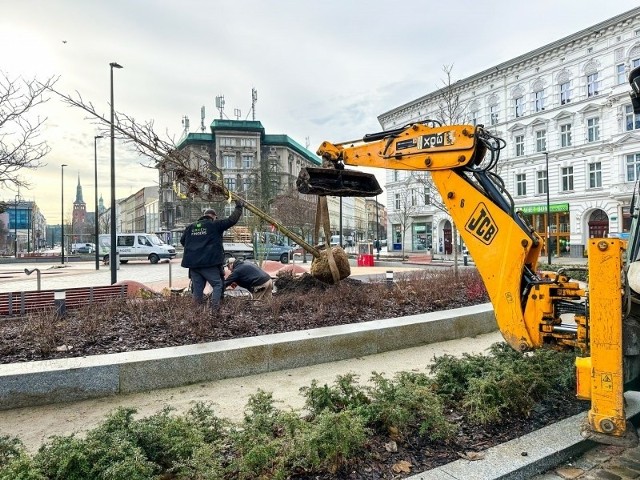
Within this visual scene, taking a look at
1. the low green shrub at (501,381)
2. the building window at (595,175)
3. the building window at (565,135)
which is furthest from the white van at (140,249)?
the building window at (565,135)

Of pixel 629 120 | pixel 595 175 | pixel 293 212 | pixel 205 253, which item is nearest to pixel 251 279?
pixel 205 253

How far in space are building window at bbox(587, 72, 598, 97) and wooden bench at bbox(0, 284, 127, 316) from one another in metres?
38.6

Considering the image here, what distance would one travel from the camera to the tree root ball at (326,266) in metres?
9.56

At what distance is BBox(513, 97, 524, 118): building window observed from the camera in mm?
40594

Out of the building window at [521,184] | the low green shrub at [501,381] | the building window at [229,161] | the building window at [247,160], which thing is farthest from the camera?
the building window at [229,161]

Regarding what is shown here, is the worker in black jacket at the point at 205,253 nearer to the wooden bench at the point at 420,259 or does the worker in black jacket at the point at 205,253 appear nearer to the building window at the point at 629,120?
the wooden bench at the point at 420,259

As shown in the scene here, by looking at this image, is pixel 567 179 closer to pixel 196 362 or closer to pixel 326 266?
pixel 326 266

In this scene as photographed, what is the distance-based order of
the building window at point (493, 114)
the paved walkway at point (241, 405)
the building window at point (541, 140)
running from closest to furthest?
the paved walkway at point (241, 405), the building window at point (541, 140), the building window at point (493, 114)

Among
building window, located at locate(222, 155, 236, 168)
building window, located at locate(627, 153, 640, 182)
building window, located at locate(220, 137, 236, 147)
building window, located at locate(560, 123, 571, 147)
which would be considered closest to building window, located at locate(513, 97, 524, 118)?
building window, located at locate(560, 123, 571, 147)

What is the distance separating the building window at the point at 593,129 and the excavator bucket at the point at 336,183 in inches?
1358

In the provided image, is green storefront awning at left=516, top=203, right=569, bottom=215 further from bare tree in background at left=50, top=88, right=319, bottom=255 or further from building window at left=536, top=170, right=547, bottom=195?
bare tree in background at left=50, top=88, right=319, bottom=255

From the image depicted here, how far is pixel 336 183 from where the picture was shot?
732cm

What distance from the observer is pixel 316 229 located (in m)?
8.52

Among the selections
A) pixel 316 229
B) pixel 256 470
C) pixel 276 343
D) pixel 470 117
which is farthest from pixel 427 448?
pixel 470 117
